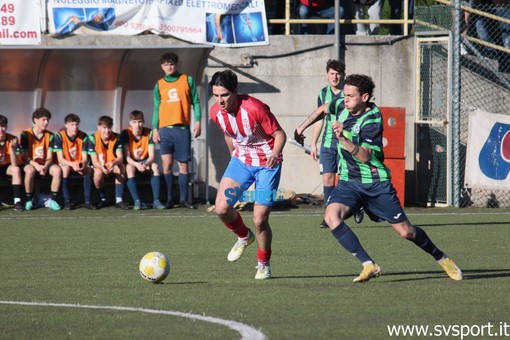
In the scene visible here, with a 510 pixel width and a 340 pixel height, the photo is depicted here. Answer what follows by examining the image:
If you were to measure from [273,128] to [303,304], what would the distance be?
1.99 meters

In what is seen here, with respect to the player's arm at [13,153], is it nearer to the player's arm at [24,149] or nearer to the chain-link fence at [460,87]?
the player's arm at [24,149]

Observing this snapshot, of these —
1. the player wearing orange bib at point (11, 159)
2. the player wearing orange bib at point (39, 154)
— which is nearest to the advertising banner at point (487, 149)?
the player wearing orange bib at point (39, 154)

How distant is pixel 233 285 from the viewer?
7859 mm

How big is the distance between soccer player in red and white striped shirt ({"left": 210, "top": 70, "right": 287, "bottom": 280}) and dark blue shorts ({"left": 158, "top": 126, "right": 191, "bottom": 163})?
7383mm

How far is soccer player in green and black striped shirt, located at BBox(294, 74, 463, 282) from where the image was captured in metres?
7.96

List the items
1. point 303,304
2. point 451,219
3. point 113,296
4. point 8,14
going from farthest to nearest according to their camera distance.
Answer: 1. point 8,14
2. point 451,219
3. point 113,296
4. point 303,304

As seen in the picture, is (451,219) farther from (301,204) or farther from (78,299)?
(78,299)

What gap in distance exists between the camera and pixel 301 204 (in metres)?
16.6

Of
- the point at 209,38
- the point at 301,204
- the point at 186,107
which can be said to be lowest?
the point at 301,204

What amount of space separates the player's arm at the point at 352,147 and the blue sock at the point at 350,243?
58cm

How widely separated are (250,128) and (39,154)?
8.62 m

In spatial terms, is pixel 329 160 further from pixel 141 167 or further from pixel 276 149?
pixel 141 167

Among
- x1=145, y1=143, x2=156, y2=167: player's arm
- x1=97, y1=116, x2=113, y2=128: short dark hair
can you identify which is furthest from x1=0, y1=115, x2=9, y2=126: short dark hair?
x1=145, y1=143, x2=156, y2=167: player's arm

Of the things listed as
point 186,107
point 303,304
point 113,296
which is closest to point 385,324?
point 303,304
